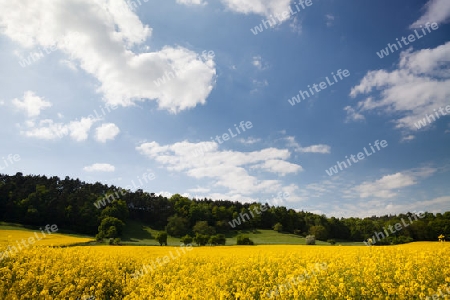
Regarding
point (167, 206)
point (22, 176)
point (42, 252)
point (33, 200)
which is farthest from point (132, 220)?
point (42, 252)

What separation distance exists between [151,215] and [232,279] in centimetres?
8460

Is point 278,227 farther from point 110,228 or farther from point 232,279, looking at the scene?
point 232,279

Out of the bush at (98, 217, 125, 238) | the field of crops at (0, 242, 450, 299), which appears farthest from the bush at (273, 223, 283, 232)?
the field of crops at (0, 242, 450, 299)

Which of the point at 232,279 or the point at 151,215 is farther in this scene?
the point at 151,215

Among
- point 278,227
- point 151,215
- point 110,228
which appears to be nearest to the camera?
point 110,228

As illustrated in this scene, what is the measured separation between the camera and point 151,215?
90062 millimetres

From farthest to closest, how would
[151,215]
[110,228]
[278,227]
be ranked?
[151,215] < [278,227] < [110,228]

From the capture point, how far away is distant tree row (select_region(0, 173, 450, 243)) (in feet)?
217

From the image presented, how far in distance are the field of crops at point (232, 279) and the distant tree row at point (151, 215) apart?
112 ft

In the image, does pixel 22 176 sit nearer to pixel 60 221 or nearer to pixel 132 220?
pixel 60 221

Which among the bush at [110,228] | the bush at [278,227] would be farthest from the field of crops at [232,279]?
the bush at [278,227]

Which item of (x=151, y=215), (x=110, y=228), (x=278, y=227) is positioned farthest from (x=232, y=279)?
(x=151, y=215)

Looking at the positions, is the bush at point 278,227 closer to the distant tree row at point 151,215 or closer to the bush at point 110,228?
the distant tree row at point 151,215

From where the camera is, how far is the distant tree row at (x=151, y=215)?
66.1m
